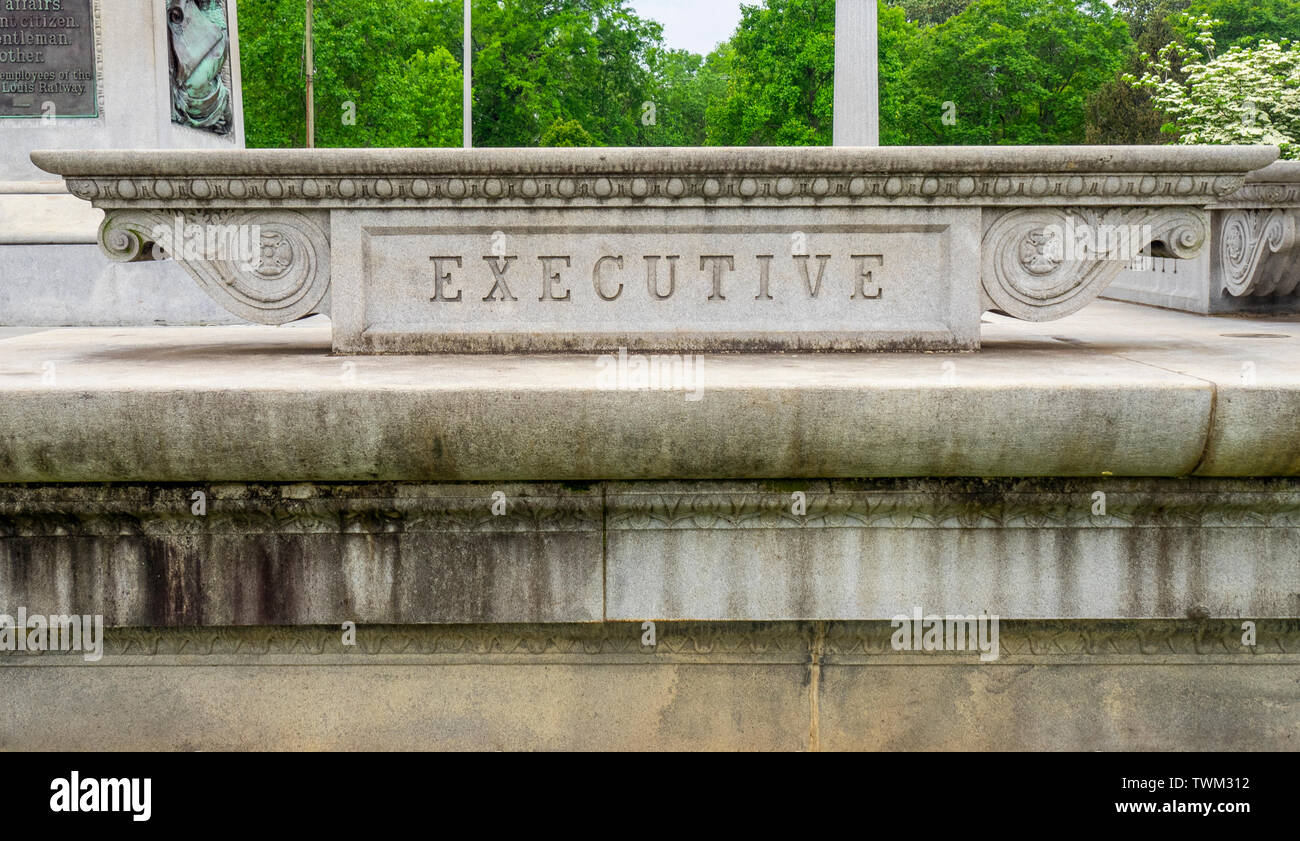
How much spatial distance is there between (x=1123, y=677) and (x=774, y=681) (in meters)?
1.25

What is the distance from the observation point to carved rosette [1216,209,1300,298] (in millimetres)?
6895

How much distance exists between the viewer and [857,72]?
16750mm

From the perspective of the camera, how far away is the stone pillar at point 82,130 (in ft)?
28.9

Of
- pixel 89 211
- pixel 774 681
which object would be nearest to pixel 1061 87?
pixel 89 211

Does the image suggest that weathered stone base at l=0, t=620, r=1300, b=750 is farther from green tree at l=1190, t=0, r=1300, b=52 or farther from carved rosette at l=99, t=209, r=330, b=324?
green tree at l=1190, t=0, r=1300, b=52

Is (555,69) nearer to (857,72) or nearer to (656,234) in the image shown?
(857,72)

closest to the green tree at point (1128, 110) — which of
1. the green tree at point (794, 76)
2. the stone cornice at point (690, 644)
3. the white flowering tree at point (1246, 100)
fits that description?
the green tree at point (794, 76)

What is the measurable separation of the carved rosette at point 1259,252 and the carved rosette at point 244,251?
225 inches

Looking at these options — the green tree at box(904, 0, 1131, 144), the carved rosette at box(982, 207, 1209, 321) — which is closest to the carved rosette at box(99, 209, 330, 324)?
the carved rosette at box(982, 207, 1209, 321)

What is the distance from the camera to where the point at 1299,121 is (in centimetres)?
2100

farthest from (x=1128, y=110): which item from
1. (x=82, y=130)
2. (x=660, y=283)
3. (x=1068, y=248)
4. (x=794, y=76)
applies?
(x=660, y=283)

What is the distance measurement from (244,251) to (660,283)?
182 centimetres

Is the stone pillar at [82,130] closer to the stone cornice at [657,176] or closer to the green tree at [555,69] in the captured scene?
the stone cornice at [657,176]

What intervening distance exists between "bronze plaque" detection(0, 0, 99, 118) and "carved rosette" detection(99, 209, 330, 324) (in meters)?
5.50
